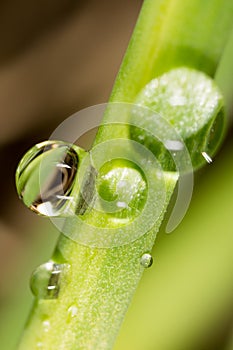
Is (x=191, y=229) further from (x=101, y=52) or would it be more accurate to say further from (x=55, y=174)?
(x=101, y=52)

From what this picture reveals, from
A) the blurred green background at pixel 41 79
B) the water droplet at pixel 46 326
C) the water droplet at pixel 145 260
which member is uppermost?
the water droplet at pixel 145 260

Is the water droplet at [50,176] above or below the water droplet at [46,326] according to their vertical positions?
above

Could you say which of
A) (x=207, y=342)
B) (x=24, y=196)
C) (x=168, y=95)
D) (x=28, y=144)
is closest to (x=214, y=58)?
(x=168, y=95)

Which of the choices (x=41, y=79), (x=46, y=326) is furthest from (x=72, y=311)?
(x=41, y=79)

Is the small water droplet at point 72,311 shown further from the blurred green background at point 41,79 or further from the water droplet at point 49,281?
the blurred green background at point 41,79

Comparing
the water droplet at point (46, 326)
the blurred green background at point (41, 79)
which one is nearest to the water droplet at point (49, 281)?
the water droplet at point (46, 326)

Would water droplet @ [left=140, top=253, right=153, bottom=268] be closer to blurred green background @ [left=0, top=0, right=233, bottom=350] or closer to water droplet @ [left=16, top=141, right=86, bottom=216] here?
water droplet @ [left=16, top=141, right=86, bottom=216]
